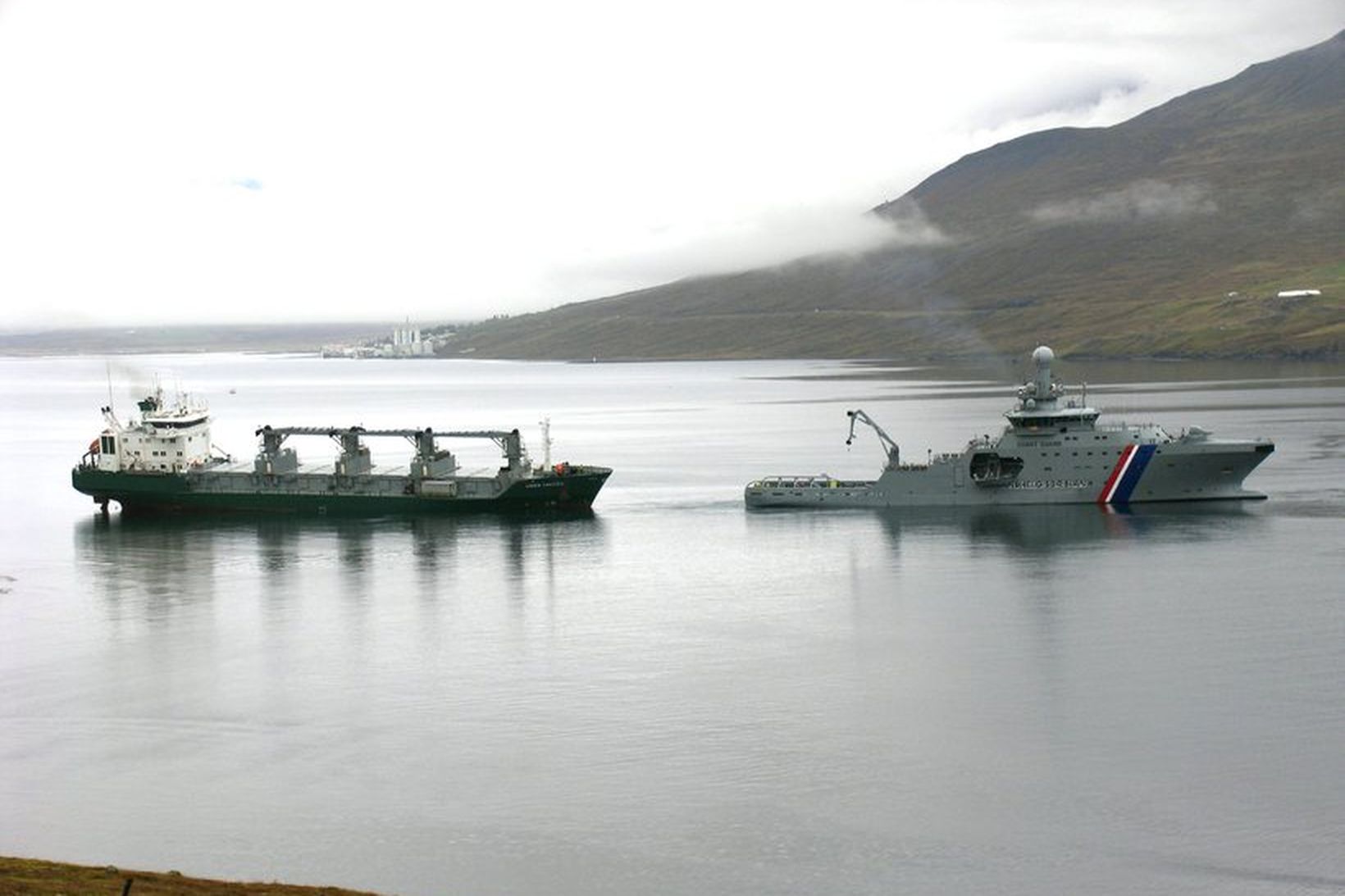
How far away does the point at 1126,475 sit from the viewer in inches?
3634

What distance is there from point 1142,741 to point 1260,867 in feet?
30.1

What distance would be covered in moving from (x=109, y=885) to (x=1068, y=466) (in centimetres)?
7140

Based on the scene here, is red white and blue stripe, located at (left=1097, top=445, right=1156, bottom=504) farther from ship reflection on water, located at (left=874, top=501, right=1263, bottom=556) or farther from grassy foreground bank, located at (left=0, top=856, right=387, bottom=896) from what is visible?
grassy foreground bank, located at (left=0, top=856, right=387, bottom=896)

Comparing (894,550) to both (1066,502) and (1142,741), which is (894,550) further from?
(1142,741)

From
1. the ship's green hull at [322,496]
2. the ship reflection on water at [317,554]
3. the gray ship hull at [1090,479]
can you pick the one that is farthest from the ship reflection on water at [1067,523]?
the ship's green hull at [322,496]

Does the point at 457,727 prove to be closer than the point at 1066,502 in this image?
Yes

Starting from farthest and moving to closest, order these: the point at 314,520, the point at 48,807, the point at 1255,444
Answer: the point at 314,520, the point at 1255,444, the point at 48,807

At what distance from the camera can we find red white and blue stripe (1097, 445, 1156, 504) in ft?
302

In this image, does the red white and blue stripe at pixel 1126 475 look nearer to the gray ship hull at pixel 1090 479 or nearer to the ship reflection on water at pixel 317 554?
the gray ship hull at pixel 1090 479

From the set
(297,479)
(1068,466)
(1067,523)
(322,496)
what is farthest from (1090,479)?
(297,479)

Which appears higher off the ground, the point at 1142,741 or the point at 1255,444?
the point at 1255,444

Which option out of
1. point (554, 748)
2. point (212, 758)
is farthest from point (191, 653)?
point (554, 748)

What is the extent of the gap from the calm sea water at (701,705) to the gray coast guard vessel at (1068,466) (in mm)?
2808

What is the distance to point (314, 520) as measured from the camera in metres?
98.5
